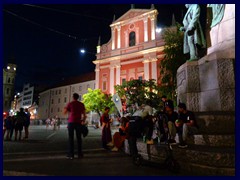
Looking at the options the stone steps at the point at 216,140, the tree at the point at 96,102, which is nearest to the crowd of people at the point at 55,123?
the tree at the point at 96,102

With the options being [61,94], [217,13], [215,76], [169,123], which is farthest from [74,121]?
[61,94]

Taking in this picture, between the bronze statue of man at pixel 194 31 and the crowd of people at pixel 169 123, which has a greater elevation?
the bronze statue of man at pixel 194 31

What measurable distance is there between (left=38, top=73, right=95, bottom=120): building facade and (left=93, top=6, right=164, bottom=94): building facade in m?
13.1

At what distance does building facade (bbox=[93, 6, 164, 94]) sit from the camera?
3478 centimetres

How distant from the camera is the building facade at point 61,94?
53.6m

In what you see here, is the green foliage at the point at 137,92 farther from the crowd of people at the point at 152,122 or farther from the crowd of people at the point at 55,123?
the crowd of people at the point at 152,122

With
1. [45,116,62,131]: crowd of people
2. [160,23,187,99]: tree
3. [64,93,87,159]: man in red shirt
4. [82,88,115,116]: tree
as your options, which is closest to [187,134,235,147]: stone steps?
[64,93,87,159]: man in red shirt

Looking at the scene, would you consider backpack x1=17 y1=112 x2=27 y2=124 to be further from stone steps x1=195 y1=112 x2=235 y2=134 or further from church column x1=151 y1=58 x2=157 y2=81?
church column x1=151 y1=58 x2=157 y2=81

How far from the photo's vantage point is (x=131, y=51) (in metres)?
37.1

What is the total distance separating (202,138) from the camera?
4.91 m

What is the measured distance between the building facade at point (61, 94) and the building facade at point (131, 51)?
13.1 meters

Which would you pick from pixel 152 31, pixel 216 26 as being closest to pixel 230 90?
pixel 216 26

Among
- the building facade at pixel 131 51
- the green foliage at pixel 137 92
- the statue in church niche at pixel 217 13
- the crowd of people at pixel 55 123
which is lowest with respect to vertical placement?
the crowd of people at pixel 55 123

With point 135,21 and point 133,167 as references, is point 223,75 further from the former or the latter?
point 135,21
